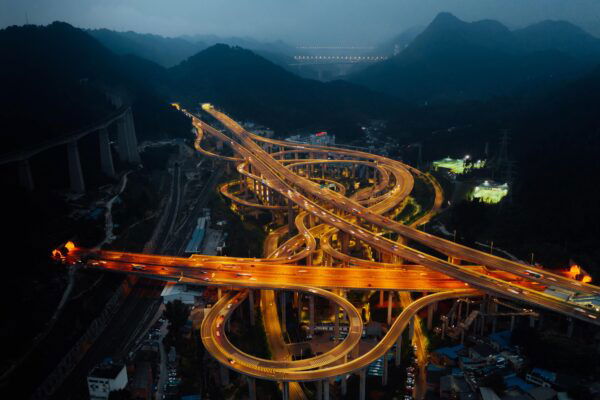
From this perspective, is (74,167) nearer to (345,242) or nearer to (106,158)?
(106,158)

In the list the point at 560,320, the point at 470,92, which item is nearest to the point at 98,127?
the point at 560,320

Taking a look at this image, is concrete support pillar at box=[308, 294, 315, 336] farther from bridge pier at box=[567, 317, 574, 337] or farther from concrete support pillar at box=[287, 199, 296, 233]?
concrete support pillar at box=[287, 199, 296, 233]

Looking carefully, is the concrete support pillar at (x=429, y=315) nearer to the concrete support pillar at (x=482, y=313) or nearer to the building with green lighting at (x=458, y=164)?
the concrete support pillar at (x=482, y=313)

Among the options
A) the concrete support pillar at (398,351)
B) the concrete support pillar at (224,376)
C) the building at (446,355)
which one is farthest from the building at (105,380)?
the building at (446,355)

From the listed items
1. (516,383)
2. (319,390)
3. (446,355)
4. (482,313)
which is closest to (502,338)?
(482,313)

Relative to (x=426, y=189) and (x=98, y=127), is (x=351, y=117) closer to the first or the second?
(x=426, y=189)
